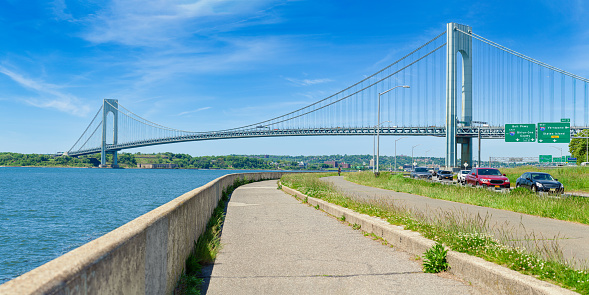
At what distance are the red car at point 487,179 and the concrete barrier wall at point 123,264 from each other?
26611mm

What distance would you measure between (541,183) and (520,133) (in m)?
35.7

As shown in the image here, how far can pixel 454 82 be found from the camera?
6462 centimetres

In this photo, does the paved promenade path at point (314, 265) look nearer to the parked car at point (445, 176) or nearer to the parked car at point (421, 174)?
the parked car at point (445, 176)

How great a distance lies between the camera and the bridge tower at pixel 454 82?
6500 cm

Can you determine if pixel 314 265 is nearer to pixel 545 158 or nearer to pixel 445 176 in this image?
pixel 445 176

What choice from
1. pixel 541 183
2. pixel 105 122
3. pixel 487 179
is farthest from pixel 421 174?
pixel 105 122

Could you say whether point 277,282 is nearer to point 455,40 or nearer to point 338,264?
point 338,264

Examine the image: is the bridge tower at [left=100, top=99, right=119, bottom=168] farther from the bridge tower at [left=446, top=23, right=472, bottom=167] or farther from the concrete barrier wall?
the concrete barrier wall

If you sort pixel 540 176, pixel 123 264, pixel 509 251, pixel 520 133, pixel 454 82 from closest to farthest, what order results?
1. pixel 123 264
2. pixel 509 251
3. pixel 540 176
4. pixel 520 133
5. pixel 454 82

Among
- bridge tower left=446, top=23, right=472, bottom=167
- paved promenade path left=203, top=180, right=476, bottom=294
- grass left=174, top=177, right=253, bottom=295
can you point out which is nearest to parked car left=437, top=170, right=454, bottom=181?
bridge tower left=446, top=23, right=472, bottom=167

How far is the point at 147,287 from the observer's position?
4.01 m

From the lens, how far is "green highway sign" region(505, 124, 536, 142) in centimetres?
5672

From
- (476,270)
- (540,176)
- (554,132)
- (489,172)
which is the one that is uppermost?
(554,132)

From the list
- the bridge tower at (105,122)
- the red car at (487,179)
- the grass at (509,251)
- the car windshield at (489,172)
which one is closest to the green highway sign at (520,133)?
the red car at (487,179)
